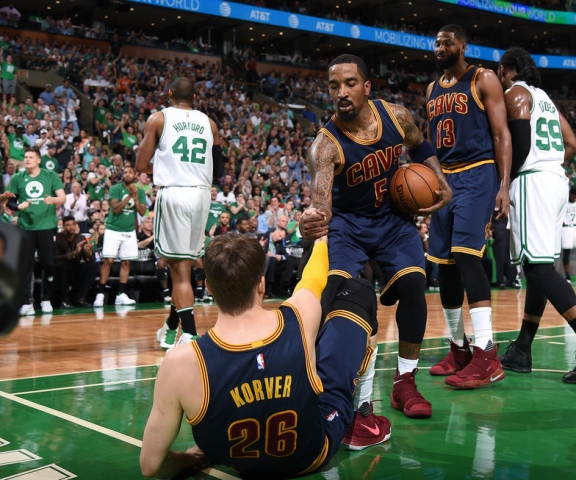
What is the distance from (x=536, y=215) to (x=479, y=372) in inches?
48.2

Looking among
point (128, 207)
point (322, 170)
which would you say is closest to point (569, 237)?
point (128, 207)

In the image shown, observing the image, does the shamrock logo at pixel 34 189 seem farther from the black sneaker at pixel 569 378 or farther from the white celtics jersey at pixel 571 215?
the white celtics jersey at pixel 571 215

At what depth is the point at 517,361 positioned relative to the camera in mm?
5023

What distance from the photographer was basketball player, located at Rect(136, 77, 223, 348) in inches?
220

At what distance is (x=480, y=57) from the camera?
35969 mm

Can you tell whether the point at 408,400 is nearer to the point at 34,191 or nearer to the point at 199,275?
the point at 34,191

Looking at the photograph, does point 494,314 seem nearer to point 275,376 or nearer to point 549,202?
point 549,202

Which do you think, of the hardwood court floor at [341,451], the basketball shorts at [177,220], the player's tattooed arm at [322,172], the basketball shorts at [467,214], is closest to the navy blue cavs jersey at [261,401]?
the hardwood court floor at [341,451]

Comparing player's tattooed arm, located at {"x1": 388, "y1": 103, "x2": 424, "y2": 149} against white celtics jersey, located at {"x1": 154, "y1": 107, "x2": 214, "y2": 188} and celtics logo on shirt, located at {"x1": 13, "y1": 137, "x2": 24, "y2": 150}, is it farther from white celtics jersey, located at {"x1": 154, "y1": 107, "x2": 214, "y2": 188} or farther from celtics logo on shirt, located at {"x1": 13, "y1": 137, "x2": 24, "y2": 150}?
celtics logo on shirt, located at {"x1": 13, "y1": 137, "x2": 24, "y2": 150}

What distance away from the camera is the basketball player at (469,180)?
14.8 ft

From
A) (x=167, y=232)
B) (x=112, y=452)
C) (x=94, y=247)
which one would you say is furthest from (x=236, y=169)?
(x=112, y=452)

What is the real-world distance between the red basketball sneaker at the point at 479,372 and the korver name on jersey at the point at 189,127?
2825 mm

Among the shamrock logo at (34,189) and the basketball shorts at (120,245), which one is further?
the basketball shorts at (120,245)

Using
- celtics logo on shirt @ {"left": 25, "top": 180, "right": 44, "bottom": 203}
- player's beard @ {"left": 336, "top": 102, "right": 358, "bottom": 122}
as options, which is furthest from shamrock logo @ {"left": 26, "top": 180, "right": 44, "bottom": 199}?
player's beard @ {"left": 336, "top": 102, "right": 358, "bottom": 122}
